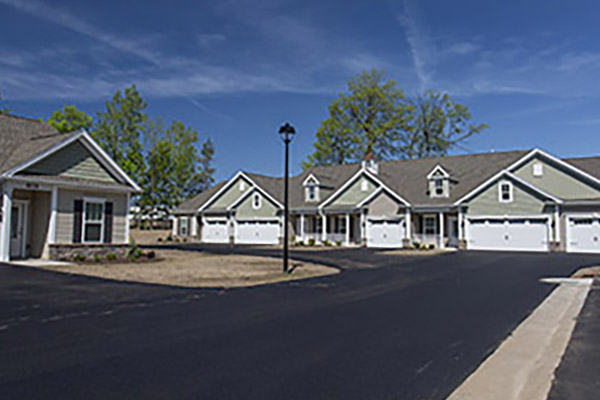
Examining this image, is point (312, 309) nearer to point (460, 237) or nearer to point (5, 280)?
point (5, 280)

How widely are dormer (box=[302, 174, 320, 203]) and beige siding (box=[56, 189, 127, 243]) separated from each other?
21.0m

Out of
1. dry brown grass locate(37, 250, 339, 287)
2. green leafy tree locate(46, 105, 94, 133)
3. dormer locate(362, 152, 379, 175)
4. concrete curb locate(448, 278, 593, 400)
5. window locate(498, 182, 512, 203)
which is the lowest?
concrete curb locate(448, 278, 593, 400)

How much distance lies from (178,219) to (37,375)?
133 feet

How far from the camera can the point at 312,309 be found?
30.3ft

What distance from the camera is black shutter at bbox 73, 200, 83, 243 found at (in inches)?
709

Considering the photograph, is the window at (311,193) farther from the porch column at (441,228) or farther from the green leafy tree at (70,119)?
the green leafy tree at (70,119)

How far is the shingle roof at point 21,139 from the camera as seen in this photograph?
17.5 m

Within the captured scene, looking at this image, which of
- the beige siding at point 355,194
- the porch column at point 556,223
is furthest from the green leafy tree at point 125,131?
the porch column at point 556,223

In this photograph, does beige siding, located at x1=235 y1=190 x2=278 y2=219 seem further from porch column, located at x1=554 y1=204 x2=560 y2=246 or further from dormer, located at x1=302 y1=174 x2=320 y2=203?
porch column, located at x1=554 y1=204 x2=560 y2=246

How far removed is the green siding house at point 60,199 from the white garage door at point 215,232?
21507 millimetres

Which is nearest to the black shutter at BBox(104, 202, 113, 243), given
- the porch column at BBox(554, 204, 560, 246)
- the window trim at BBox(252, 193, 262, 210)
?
the window trim at BBox(252, 193, 262, 210)

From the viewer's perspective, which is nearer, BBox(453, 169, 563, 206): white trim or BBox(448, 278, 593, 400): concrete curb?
BBox(448, 278, 593, 400): concrete curb

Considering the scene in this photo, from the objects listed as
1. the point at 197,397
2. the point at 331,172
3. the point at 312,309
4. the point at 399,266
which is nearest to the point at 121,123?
the point at 331,172

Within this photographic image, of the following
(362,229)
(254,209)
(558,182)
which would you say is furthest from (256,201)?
(558,182)
